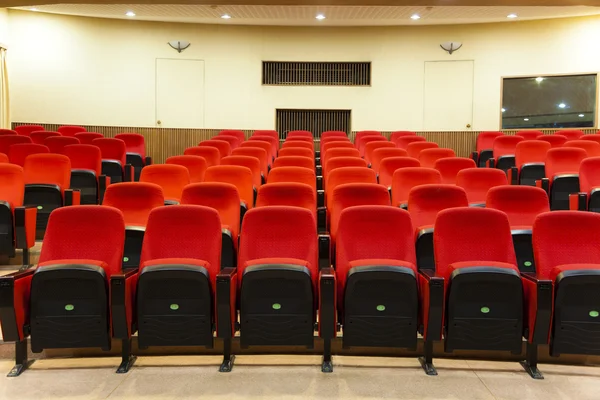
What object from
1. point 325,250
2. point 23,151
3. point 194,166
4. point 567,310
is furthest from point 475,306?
point 23,151

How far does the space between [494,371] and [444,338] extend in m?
0.23

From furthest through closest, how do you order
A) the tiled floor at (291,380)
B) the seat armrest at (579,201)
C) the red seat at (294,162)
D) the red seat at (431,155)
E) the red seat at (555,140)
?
the red seat at (555,140) → the red seat at (431,155) → the red seat at (294,162) → the seat armrest at (579,201) → the tiled floor at (291,380)

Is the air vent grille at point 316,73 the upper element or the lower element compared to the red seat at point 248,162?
upper

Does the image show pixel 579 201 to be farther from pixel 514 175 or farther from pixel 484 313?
pixel 484 313

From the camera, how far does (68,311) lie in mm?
2158

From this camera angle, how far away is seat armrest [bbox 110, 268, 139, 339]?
2.13 m

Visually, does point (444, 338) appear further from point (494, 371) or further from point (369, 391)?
point (369, 391)

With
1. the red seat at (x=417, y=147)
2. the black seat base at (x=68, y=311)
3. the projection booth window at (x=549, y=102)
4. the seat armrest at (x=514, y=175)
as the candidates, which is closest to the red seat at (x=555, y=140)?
the red seat at (x=417, y=147)

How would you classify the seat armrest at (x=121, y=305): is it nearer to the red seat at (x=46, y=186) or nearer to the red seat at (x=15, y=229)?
the red seat at (x=15, y=229)

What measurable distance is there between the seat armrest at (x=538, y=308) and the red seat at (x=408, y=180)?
140 cm

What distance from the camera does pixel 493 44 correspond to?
24.9ft

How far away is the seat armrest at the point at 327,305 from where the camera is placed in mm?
2139

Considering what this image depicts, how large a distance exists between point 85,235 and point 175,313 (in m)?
0.55

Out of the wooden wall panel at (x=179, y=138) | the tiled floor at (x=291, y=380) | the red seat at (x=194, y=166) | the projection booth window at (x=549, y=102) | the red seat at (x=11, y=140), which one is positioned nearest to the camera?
the tiled floor at (x=291, y=380)
